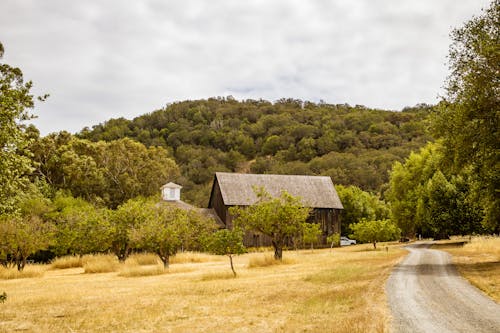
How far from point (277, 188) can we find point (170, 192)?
53.1 feet

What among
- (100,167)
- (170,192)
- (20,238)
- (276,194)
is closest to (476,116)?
(20,238)

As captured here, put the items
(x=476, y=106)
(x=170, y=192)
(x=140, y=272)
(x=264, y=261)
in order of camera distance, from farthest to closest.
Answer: (x=170, y=192) < (x=264, y=261) < (x=140, y=272) < (x=476, y=106)

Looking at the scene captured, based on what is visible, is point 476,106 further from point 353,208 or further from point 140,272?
point 353,208

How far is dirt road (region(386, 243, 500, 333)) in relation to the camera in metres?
11.6

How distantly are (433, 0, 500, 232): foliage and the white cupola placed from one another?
49.5 meters

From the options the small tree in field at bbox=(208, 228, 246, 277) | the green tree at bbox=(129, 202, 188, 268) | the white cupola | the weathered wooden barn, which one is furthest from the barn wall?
the small tree in field at bbox=(208, 228, 246, 277)

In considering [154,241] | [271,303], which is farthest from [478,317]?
[154,241]

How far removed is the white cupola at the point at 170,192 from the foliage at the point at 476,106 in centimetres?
4945

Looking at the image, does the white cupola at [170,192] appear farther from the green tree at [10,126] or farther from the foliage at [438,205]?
the green tree at [10,126]

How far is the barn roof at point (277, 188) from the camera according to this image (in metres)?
65.6

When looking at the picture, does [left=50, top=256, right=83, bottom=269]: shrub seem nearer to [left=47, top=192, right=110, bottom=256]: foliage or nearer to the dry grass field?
[left=47, top=192, right=110, bottom=256]: foliage

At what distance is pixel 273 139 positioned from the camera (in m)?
169

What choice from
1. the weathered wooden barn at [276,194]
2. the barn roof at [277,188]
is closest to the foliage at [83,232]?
the weathered wooden barn at [276,194]

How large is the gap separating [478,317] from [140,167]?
63755 mm
